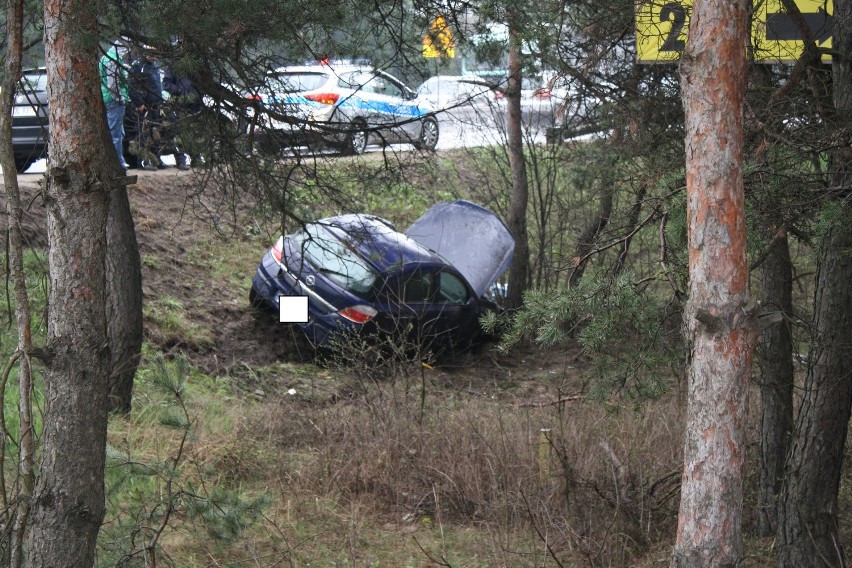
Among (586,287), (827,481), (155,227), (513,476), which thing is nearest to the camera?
(586,287)

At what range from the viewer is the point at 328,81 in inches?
322

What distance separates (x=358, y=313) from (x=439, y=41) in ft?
15.9

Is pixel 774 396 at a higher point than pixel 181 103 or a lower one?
lower

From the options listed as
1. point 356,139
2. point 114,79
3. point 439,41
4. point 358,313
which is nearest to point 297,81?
point 356,139

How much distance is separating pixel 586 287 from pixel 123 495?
4052 millimetres

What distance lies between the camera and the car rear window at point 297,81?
24.0 feet

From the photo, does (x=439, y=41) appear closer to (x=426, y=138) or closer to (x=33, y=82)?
(x=426, y=138)

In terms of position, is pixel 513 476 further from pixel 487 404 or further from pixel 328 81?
pixel 328 81

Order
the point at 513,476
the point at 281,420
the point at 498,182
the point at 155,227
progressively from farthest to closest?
the point at 498,182
the point at 155,227
the point at 281,420
the point at 513,476

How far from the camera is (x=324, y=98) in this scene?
7949 mm

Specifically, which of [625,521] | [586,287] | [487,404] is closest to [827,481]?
[625,521]

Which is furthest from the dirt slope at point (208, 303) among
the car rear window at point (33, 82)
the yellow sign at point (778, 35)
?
the yellow sign at point (778, 35)

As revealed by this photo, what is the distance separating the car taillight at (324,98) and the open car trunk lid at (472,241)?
559 centimetres

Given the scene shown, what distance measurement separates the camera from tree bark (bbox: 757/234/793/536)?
271 inches
